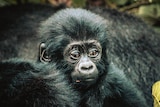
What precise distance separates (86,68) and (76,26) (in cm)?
45

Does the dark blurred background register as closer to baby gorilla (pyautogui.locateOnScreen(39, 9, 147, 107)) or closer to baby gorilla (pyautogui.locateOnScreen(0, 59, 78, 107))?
baby gorilla (pyautogui.locateOnScreen(39, 9, 147, 107))

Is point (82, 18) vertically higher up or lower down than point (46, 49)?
higher up

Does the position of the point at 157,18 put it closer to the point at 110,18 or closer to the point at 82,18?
the point at 110,18

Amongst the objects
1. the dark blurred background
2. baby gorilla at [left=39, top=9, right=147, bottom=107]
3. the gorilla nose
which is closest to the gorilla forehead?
baby gorilla at [left=39, top=9, right=147, bottom=107]

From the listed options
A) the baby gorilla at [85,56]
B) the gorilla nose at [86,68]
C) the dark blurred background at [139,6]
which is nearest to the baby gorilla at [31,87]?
the gorilla nose at [86,68]

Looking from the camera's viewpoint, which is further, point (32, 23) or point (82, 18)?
point (32, 23)

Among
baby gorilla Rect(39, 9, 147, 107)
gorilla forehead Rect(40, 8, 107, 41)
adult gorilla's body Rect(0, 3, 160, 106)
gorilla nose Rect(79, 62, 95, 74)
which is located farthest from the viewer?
adult gorilla's body Rect(0, 3, 160, 106)

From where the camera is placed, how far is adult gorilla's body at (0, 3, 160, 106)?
5.08 metres

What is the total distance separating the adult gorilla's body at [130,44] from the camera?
5.08 m

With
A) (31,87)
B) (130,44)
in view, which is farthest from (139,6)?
(31,87)

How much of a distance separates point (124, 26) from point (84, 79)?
6.94 ft

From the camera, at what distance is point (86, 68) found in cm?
356

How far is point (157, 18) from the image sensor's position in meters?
6.18

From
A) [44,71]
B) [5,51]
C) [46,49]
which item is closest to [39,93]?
[44,71]
